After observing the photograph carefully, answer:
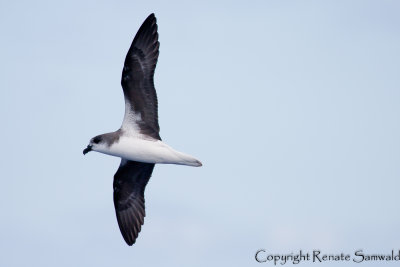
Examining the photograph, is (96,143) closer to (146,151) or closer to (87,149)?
(87,149)

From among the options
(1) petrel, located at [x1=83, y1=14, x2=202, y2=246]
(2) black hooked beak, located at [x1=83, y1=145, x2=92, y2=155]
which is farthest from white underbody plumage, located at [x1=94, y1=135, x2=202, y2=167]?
(2) black hooked beak, located at [x1=83, y1=145, x2=92, y2=155]

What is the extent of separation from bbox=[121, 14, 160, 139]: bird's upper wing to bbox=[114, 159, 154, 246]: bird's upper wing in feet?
6.10

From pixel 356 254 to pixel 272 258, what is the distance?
90.2 inches

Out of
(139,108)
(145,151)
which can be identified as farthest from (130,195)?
(139,108)

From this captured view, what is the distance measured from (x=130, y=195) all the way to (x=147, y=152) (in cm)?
245

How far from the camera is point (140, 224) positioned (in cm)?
2086

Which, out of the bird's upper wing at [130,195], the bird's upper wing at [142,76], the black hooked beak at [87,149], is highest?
the bird's upper wing at [142,76]

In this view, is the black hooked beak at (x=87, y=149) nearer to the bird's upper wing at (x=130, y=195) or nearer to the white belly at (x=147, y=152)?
the white belly at (x=147, y=152)

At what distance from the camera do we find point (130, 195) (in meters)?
21.0

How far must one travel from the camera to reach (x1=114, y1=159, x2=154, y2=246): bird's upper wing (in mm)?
20875

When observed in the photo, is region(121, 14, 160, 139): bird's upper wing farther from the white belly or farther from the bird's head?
the bird's head

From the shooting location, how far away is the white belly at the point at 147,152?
18.5 metres

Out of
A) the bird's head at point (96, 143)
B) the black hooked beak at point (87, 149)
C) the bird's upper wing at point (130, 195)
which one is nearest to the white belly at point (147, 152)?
the bird's head at point (96, 143)

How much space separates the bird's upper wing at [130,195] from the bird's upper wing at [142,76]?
1.86 meters
